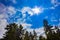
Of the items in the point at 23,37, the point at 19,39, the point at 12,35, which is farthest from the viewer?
the point at 23,37

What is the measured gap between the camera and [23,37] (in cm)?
5216

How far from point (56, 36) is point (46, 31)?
7803mm

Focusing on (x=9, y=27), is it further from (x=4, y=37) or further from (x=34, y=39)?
(x=34, y=39)

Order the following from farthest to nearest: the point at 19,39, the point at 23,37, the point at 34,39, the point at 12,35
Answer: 1. the point at 34,39
2. the point at 23,37
3. the point at 19,39
4. the point at 12,35

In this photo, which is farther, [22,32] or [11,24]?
[22,32]

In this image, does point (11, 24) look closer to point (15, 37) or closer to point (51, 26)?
point (15, 37)

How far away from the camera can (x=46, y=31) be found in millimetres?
53906

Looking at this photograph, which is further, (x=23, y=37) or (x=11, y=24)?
(x=23, y=37)

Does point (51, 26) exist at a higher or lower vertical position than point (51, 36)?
higher

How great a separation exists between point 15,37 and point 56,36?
12058mm

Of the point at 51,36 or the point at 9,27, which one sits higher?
the point at 9,27

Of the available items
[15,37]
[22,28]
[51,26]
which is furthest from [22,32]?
[51,26]

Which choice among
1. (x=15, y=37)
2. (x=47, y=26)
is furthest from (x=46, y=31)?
(x=15, y=37)

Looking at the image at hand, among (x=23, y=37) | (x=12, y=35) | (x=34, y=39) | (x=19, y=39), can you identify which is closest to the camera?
(x=12, y=35)
